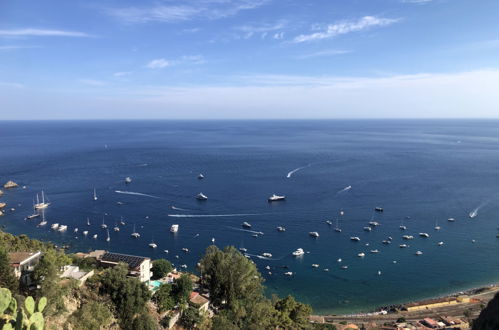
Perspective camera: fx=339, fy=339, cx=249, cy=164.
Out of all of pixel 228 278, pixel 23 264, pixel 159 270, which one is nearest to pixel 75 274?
pixel 23 264

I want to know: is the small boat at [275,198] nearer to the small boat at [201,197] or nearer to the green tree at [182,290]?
the small boat at [201,197]

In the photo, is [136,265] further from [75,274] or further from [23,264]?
[23,264]

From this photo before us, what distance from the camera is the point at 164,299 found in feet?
82.1

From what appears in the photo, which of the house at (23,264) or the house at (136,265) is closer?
the house at (23,264)

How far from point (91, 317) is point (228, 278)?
11.0 metres

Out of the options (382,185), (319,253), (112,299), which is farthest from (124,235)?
(382,185)

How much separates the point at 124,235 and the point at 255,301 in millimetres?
35230

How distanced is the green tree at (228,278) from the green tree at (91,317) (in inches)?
342

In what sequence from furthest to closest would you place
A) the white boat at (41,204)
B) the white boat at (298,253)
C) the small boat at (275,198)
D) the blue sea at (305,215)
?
the small boat at (275,198) → the white boat at (41,204) → the white boat at (298,253) → the blue sea at (305,215)

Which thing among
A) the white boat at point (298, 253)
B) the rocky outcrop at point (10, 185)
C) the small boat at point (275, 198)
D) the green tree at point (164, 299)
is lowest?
the white boat at point (298, 253)

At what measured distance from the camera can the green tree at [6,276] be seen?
19719mm

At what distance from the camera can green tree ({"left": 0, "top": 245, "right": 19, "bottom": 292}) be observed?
1972 cm

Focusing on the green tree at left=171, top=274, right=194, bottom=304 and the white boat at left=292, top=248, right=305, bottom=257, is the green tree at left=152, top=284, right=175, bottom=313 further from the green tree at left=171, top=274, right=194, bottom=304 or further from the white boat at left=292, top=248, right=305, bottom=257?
the white boat at left=292, top=248, right=305, bottom=257

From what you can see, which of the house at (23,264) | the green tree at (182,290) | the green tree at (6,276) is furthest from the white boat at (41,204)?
the green tree at (182,290)
